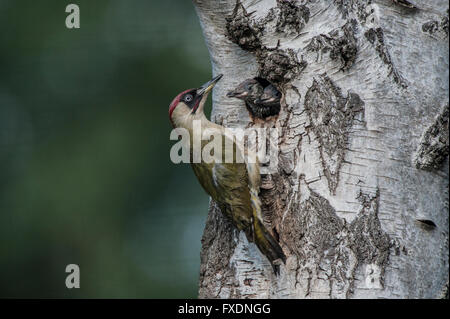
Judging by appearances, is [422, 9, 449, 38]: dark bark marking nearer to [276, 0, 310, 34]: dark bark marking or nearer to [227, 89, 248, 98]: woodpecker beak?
[276, 0, 310, 34]: dark bark marking

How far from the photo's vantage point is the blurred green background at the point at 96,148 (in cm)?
604

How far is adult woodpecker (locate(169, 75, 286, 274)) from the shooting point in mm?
2797

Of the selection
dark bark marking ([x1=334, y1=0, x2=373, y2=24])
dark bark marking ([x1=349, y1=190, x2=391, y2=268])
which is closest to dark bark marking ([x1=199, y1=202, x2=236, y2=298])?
dark bark marking ([x1=349, y1=190, x2=391, y2=268])

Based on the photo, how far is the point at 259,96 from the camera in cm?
307

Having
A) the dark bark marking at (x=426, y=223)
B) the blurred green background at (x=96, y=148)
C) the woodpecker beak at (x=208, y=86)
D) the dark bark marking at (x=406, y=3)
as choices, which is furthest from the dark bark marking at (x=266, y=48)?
the blurred green background at (x=96, y=148)

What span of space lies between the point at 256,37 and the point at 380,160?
2.91ft

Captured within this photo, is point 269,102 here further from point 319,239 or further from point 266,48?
point 319,239

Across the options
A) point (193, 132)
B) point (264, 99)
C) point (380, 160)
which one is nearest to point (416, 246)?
point (380, 160)

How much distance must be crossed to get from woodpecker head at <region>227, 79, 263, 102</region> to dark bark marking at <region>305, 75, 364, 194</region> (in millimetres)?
363

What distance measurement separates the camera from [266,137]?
304 cm

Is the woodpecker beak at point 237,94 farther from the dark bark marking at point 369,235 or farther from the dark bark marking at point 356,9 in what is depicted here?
the dark bark marking at point 369,235

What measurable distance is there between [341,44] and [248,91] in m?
0.61

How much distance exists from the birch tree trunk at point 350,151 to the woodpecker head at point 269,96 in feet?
0.50
